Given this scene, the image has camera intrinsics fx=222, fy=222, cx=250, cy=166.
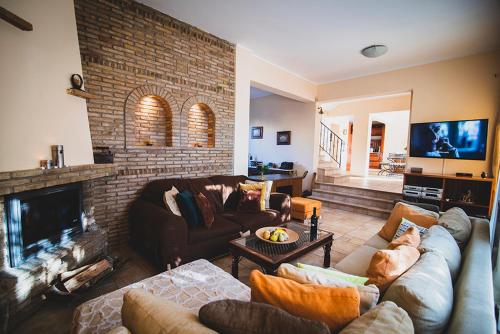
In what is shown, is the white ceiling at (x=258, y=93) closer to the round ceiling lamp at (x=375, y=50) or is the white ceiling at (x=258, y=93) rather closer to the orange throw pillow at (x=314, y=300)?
the round ceiling lamp at (x=375, y=50)

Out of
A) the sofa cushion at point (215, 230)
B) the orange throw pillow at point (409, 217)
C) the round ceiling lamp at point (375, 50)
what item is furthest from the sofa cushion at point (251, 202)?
the round ceiling lamp at point (375, 50)

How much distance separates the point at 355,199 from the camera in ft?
17.7

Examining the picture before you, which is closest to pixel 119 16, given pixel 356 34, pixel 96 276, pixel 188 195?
pixel 188 195

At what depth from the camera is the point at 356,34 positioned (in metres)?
3.60

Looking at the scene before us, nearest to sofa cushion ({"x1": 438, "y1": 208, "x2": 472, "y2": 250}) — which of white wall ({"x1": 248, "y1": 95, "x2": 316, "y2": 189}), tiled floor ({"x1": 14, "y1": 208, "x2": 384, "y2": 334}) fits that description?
tiled floor ({"x1": 14, "y1": 208, "x2": 384, "y2": 334})

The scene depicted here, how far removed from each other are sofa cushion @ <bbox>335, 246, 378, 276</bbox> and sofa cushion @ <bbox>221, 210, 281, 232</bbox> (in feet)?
4.36

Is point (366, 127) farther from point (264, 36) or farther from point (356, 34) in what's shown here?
point (264, 36)

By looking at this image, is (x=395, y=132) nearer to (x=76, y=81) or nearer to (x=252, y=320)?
(x=76, y=81)

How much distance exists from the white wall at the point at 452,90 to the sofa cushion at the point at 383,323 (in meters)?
5.03

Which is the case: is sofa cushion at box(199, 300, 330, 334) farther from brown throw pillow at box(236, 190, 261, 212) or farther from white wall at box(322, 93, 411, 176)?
white wall at box(322, 93, 411, 176)

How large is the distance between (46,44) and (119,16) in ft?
3.78

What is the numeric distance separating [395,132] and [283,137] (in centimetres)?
721

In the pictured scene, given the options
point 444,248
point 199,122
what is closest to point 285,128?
point 199,122

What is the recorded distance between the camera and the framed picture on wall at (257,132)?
761 cm
